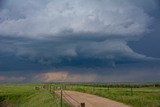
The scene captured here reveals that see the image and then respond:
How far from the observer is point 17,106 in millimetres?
63156

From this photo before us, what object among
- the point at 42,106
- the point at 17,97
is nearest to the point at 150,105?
the point at 42,106

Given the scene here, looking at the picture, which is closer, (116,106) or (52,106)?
(116,106)

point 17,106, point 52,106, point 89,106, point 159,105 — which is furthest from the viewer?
point 17,106

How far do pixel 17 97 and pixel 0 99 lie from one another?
355 centimetres

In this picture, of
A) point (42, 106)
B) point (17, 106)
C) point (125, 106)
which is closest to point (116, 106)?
point (125, 106)

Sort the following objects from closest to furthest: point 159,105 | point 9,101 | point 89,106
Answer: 1. point 159,105
2. point 89,106
3. point 9,101

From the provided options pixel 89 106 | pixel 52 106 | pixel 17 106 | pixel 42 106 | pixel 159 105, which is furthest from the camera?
pixel 17 106

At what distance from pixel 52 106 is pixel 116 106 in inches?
287

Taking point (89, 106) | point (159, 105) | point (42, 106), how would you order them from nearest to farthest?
point (159, 105)
point (89, 106)
point (42, 106)

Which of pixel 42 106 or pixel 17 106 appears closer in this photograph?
pixel 42 106

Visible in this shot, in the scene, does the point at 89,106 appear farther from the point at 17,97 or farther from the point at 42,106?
the point at 17,97

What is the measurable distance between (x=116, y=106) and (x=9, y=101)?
149 ft

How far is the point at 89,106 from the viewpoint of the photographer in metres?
30.3

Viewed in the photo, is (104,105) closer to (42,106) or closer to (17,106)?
(42,106)
